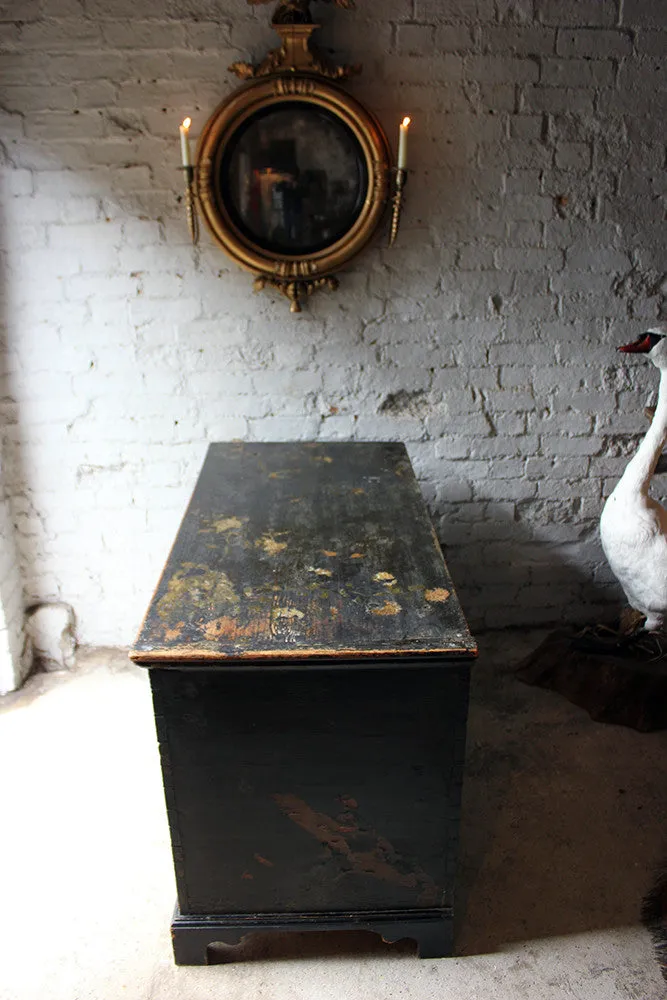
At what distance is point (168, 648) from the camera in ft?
5.40

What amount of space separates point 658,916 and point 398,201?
217 centimetres

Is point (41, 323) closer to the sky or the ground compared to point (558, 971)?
closer to the sky

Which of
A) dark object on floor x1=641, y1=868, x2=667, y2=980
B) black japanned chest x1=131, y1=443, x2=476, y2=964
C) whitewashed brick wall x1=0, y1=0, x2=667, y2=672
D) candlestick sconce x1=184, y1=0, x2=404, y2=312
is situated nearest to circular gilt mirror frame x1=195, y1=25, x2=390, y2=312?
candlestick sconce x1=184, y1=0, x2=404, y2=312

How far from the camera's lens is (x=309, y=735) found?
175 centimetres

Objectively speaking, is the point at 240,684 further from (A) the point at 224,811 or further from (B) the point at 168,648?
(A) the point at 224,811

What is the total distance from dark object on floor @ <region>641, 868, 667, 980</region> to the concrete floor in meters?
0.03

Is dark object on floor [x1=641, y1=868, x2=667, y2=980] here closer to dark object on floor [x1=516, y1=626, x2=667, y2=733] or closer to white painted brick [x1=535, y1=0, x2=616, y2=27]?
dark object on floor [x1=516, y1=626, x2=667, y2=733]

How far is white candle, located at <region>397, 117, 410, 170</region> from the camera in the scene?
2494 mm

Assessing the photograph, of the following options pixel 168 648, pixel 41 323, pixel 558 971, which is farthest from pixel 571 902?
pixel 41 323

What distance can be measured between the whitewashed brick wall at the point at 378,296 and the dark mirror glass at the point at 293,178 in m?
0.15

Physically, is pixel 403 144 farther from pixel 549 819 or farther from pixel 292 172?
pixel 549 819

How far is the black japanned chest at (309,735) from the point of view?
1682 mm

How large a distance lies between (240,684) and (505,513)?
65.4 inches

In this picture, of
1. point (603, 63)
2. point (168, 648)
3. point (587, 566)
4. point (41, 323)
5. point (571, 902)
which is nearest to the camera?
point (168, 648)
